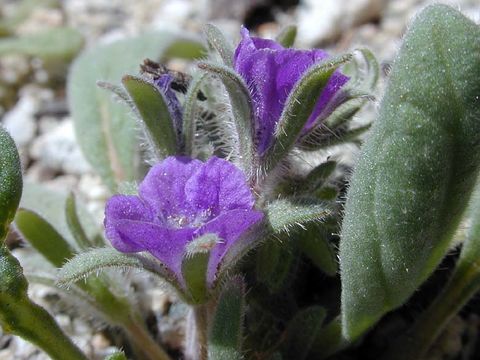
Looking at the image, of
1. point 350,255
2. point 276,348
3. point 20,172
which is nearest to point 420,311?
point 276,348

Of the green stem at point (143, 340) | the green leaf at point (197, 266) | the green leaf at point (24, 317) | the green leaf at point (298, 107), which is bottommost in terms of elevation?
the green stem at point (143, 340)

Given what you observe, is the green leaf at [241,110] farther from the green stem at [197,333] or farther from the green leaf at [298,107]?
the green stem at [197,333]

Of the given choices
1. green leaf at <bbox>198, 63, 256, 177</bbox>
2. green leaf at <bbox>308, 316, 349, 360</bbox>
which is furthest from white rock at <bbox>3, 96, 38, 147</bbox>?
green leaf at <bbox>308, 316, 349, 360</bbox>

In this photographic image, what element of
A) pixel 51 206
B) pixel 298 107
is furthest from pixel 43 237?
pixel 298 107

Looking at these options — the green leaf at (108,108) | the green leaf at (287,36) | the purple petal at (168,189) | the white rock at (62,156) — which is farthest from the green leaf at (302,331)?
the white rock at (62,156)

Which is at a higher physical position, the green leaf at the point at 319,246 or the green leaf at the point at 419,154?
the green leaf at the point at 419,154

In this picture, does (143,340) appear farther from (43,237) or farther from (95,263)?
(95,263)

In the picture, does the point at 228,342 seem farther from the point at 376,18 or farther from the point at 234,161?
the point at 376,18

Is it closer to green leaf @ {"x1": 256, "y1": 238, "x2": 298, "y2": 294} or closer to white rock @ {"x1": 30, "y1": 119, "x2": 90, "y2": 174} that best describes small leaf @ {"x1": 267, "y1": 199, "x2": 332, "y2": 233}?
green leaf @ {"x1": 256, "y1": 238, "x2": 298, "y2": 294}
